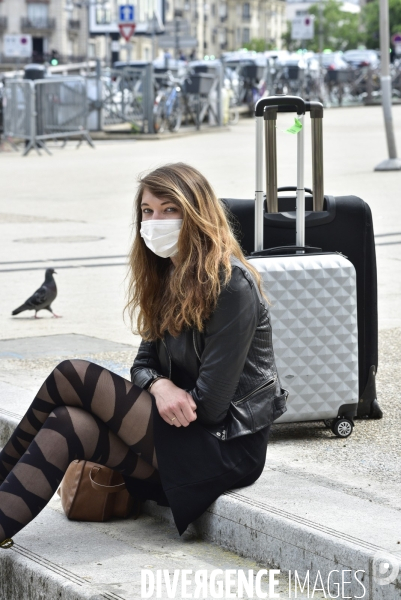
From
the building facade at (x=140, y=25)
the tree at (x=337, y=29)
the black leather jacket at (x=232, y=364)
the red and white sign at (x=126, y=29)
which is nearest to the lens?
the black leather jacket at (x=232, y=364)

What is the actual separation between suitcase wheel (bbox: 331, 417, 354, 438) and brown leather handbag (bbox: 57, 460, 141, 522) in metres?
0.91

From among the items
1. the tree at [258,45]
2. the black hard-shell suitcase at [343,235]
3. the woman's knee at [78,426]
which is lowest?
the woman's knee at [78,426]

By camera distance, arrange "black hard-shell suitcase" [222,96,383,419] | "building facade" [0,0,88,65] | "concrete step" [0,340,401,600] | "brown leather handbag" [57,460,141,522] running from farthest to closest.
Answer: "building facade" [0,0,88,65] → "black hard-shell suitcase" [222,96,383,419] → "brown leather handbag" [57,460,141,522] → "concrete step" [0,340,401,600]

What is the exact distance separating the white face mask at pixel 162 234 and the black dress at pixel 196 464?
1.66 ft

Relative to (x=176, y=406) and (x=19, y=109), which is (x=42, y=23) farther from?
(x=176, y=406)

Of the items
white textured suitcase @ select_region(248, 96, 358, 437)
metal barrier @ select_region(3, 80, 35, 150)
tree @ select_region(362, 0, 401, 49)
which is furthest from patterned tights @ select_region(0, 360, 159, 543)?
tree @ select_region(362, 0, 401, 49)

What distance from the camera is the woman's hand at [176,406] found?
11.3ft

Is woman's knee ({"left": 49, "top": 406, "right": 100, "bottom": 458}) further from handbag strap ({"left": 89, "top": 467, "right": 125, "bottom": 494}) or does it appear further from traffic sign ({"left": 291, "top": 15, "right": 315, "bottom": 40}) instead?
traffic sign ({"left": 291, "top": 15, "right": 315, "bottom": 40})

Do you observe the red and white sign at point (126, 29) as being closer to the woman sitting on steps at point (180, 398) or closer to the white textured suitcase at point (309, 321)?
the white textured suitcase at point (309, 321)

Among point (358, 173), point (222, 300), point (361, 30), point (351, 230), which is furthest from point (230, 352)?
point (361, 30)

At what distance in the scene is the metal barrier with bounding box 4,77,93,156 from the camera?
72.8 feet

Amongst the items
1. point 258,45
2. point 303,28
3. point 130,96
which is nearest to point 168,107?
point 130,96

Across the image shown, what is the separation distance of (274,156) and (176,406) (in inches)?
52.8

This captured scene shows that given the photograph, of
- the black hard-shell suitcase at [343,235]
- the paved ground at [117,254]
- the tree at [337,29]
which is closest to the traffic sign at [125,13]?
the paved ground at [117,254]
